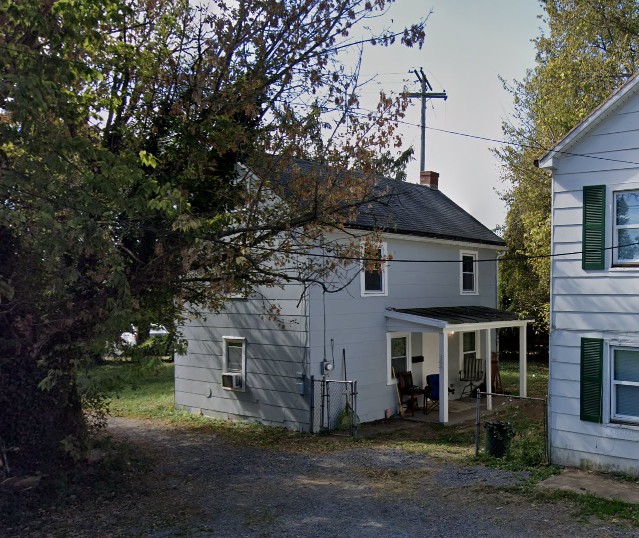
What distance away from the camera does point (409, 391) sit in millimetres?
15500

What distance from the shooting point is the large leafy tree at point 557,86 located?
1952cm

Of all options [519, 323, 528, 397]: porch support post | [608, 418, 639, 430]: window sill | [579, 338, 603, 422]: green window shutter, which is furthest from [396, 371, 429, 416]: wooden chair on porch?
[608, 418, 639, 430]: window sill

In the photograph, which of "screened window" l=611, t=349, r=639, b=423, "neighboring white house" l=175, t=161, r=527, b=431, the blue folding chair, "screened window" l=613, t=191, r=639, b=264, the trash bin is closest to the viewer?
"screened window" l=611, t=349, r=639, b=423

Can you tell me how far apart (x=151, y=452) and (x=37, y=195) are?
640 cm

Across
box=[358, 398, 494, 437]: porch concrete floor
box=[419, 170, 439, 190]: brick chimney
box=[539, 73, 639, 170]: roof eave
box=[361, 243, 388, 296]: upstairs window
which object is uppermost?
box=[419, 170, 439, 190]: brick chimney

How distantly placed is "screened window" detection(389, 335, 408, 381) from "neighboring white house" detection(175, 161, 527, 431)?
3 centimetres

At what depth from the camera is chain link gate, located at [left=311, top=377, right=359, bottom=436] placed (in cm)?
1344

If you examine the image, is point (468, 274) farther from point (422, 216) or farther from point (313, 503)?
point (313, 503)

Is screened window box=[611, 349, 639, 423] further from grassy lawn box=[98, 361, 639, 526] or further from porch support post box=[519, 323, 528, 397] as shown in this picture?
porch support post box=[519, 323, 528, 397]

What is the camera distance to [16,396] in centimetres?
859

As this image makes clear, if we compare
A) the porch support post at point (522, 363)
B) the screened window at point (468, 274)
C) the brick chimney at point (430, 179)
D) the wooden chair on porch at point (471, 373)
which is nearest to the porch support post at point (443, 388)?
the wooden chair on porch at point (471, 373)

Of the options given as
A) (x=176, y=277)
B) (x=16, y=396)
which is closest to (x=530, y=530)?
(x=176, y=277)

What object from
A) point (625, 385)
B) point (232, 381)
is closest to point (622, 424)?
point (625, 385)

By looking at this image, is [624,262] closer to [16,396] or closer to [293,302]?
[293,302]
